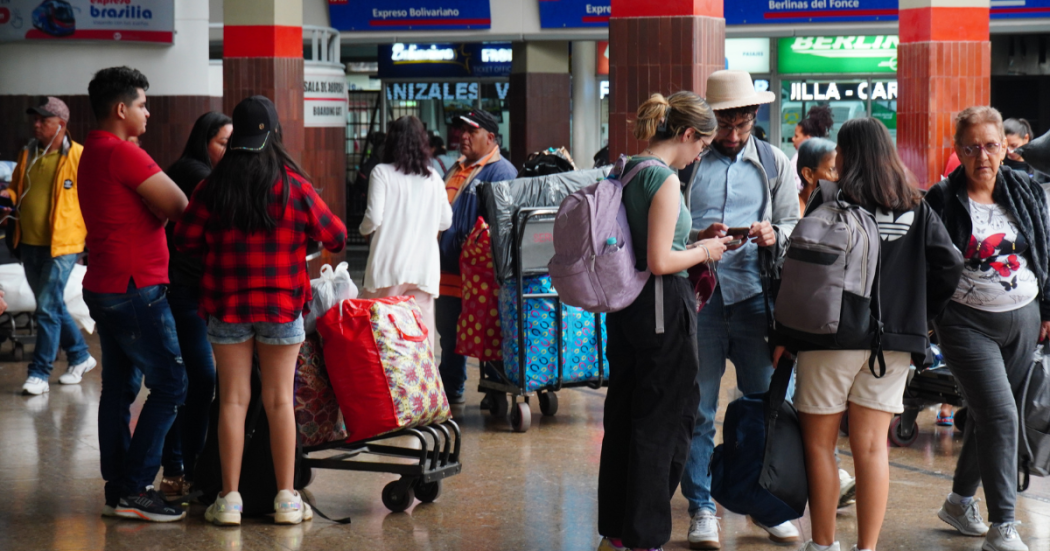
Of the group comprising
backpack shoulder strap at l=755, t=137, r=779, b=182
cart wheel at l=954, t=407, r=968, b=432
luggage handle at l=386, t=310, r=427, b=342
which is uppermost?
backpack shoulder strap at l=755, t=137, r=779, b=182

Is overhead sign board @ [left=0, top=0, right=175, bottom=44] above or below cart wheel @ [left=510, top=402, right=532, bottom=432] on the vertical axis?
above

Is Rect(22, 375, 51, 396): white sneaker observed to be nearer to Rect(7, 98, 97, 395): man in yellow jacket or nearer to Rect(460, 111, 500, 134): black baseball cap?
Rect(7, 98, 97, 395): man in yellow jacket

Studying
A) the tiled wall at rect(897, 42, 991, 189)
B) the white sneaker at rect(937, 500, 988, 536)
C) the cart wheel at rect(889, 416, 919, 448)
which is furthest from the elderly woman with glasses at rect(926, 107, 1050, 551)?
the tiled wall at rect(897, 42, 991, 189)

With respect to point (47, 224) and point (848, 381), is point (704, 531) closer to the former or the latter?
point (848, 381)

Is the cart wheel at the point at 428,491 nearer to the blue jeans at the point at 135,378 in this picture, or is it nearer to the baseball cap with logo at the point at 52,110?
the blue jeans at the point at 135,378

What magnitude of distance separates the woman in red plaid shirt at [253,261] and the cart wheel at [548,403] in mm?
2464

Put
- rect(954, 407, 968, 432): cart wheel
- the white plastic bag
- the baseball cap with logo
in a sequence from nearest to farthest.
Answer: the white plastic bag → rect(954, 407, 968, 432): cart wheel → the baseball cap with logo

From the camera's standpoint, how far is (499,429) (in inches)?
271

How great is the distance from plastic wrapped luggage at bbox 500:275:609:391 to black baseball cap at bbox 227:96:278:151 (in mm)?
2275

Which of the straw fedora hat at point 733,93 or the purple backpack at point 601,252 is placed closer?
the purple backpack at point 601,252

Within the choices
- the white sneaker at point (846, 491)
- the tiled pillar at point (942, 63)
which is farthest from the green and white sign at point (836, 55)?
the white sneaker at point (846, 491)

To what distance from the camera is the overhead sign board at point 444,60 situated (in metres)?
16.9

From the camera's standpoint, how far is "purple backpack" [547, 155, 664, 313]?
4.09m

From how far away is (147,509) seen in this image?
4.99 meters
